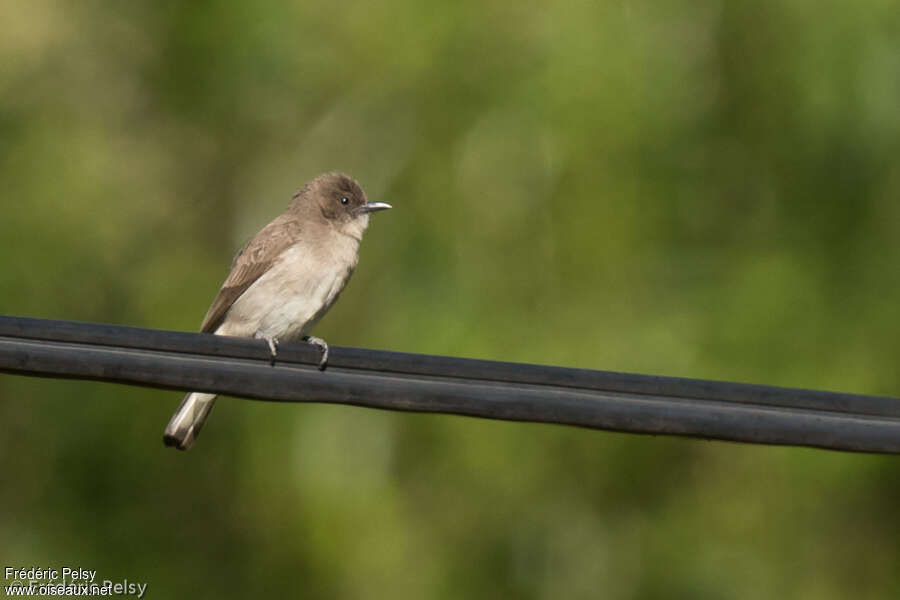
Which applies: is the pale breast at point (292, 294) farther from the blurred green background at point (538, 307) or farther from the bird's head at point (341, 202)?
the blurred green background at point (538, 307)

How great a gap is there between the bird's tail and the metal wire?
3.47 m

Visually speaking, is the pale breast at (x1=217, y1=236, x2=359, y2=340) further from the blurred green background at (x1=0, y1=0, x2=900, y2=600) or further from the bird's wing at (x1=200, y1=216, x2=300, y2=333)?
the blurred green background at (x1=0, y1=0, x2=900, y2=600)

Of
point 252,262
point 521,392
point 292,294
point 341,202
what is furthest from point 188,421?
point 521,392

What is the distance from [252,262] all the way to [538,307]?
9.33 feet

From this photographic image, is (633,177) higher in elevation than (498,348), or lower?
higher

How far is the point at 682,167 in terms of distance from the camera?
1191cm

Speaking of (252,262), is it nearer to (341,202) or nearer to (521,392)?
(341,202)

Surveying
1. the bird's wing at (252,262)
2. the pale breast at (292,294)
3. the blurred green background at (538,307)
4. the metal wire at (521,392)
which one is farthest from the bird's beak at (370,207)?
the metal wire at (521,392)

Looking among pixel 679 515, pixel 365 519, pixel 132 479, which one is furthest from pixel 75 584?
pixel 679 515

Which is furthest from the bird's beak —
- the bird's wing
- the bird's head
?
the bird's wing

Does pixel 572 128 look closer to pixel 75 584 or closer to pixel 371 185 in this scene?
pixel 371 185

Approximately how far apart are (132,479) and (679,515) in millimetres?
4333

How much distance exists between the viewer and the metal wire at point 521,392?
5.09 metres

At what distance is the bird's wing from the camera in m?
9.14
